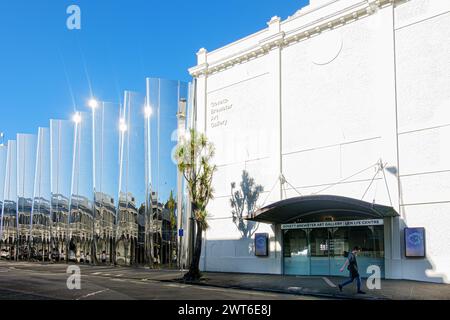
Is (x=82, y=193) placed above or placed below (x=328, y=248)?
above

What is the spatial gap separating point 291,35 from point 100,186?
69.4 ft

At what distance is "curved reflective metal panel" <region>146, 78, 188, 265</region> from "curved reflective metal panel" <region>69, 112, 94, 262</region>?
9.84 metres

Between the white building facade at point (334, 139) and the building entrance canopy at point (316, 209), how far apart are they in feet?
0.29

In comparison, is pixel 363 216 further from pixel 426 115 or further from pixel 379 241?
pixel 426 115

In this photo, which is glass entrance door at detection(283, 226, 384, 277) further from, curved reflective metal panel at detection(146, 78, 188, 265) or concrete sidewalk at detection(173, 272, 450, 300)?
curved reflective metal panel at detection(146, 78, 188, 265)

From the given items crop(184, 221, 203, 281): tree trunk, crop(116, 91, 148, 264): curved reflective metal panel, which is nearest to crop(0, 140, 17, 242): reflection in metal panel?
crop(116, 91, 148, 264): curved reflective metal panel

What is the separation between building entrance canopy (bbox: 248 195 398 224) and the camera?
69.7 feet

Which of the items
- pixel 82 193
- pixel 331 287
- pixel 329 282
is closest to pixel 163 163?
pixel 82 193

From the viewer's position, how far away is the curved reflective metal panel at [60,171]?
48.0 meters

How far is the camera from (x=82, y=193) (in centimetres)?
4412

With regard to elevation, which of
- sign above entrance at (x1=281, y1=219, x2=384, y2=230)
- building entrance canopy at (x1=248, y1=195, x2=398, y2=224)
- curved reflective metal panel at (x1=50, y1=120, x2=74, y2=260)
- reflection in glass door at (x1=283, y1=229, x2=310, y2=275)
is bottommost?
reflection in glass door at (x1=283, y1=229, x2=310, y2=275)

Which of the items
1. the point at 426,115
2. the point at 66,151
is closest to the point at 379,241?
the point at 426,115

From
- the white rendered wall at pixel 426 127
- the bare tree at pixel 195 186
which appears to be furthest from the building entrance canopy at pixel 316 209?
the bare tree at pixel 195 186

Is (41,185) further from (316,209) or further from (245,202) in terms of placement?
(316,209)
